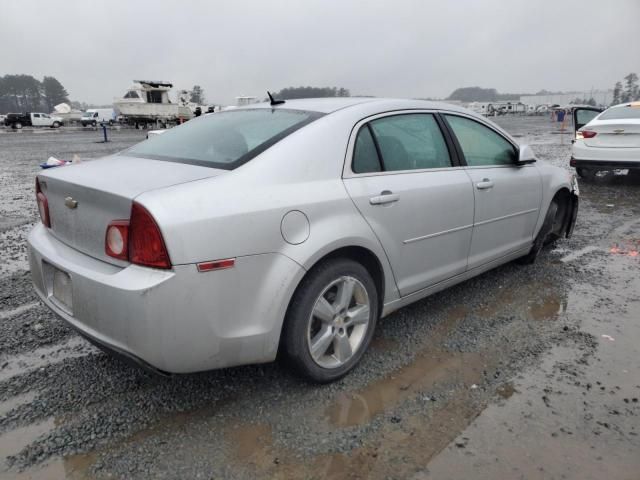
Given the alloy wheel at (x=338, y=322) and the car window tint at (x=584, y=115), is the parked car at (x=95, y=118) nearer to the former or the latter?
the car window tint at (x=584, y=115)

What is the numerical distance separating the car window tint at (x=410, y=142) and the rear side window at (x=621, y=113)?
7408 millimetres

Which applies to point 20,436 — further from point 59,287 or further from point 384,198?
point 384,198

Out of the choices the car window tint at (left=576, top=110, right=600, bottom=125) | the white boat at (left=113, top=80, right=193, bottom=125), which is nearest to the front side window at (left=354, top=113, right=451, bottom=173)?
the car window tint at (left=576, top=110, right=600, bottom=125)

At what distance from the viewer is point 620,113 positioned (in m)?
9.52

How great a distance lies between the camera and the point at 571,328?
3.66 m

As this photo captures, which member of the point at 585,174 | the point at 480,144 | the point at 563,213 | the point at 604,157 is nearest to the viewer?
the point at 480,144

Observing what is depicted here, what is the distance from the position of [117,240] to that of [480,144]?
9.47 feet

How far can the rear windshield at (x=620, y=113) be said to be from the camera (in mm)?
9266

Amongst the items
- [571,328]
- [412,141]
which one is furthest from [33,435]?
[571,328]

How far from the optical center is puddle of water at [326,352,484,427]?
8.71 feet

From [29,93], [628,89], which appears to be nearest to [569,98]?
[628,89]

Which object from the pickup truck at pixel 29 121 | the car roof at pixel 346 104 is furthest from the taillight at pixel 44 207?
the pickup truck at pixel 29 121

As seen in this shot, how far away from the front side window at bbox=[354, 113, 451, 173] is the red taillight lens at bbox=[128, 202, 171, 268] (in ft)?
4.12

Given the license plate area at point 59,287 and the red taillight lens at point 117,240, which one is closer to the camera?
the red taillight lens at point 117,240
